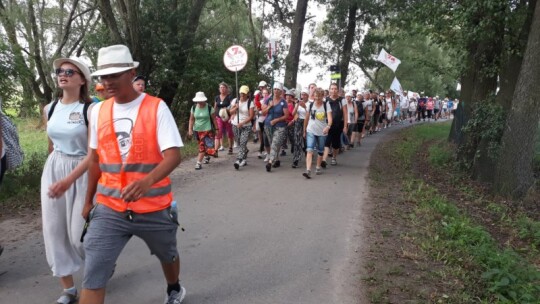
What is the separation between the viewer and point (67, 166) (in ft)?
11.6

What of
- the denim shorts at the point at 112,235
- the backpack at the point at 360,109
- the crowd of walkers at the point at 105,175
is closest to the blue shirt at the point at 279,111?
the crowd of walkers at the point at 105,175

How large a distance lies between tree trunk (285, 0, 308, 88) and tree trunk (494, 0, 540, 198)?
1138 cm

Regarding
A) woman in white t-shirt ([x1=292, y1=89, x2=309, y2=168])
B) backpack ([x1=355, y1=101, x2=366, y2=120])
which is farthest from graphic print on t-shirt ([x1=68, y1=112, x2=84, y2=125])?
backpack ([x1=355, y1=101, x2=366, y2=120])

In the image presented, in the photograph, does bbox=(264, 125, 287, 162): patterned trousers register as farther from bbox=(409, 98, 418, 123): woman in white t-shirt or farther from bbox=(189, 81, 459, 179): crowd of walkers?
bbox=(409, 98, 418, 123): woman in white t-shirt

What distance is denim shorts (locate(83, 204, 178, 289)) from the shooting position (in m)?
2.75

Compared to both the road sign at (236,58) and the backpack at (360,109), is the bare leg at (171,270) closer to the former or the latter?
the road sign at (236,58)

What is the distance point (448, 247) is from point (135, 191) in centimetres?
385

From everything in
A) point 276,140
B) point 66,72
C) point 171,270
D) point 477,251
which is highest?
point 66,72

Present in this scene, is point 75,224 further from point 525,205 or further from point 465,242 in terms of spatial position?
point 525,205

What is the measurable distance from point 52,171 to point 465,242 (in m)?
4.64

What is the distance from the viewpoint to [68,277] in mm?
3654

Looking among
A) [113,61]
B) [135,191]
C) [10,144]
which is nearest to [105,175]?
[135,191]

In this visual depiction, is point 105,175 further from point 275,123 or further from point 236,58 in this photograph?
point 236,58

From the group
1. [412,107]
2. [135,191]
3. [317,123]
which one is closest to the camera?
[135,191]
